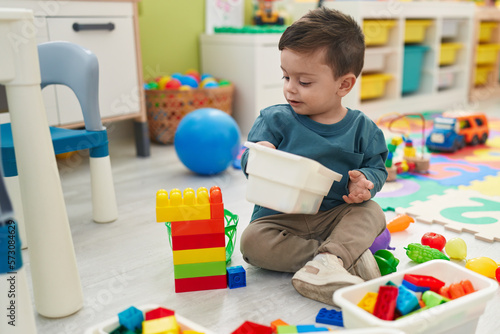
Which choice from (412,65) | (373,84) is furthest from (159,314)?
(412,65)

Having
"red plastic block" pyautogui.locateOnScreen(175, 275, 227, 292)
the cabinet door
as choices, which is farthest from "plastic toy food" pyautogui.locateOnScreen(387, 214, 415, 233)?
the cabinet door

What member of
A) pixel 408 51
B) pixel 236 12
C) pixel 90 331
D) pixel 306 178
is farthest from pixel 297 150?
pixel 408 51

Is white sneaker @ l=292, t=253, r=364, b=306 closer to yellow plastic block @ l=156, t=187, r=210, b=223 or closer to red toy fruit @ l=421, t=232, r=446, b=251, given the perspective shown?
yellow plastic block @ l=156, t=187, r=210, b=223

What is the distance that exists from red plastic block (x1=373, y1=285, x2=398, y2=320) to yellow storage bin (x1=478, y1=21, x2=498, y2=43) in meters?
3.53

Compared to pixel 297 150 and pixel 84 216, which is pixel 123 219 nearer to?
pixel 84 216

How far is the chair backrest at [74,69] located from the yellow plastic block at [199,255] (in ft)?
1.78

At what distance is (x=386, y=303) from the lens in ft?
2.42

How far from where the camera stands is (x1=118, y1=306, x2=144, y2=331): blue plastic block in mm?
752

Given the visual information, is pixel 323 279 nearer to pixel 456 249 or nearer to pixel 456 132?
pixel 456 249

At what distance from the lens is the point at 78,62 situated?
1256 millimetres

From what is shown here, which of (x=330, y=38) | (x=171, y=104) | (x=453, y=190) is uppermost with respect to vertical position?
(x=330, y=38)

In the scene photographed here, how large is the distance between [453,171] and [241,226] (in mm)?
929

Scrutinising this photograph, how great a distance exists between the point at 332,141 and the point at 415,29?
232cm

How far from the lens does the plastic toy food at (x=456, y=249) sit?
108 cm
